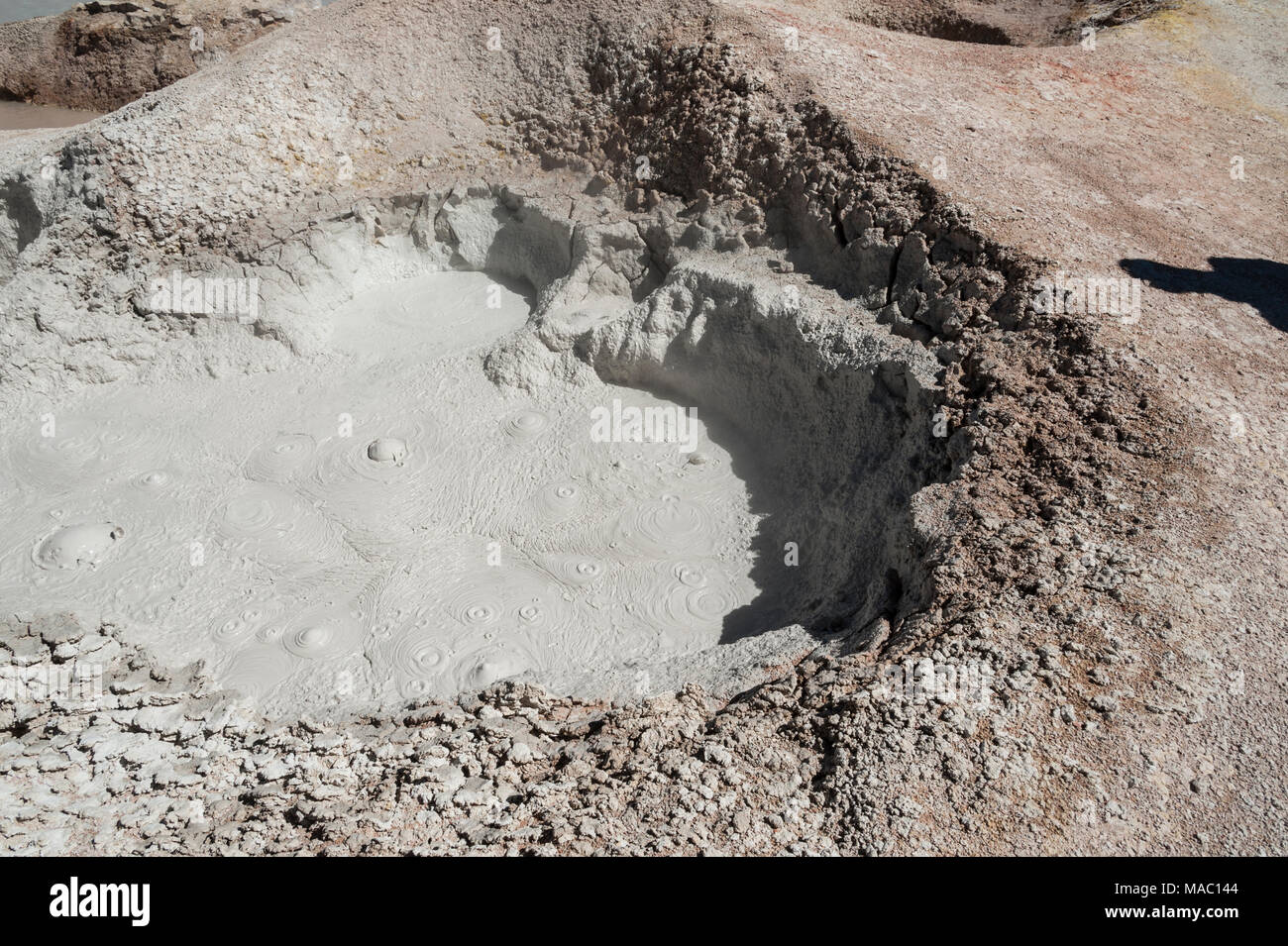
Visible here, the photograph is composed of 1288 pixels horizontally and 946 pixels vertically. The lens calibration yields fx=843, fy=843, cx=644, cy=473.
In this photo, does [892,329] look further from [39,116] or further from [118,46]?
[39,116]

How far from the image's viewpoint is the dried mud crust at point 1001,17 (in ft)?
39.2

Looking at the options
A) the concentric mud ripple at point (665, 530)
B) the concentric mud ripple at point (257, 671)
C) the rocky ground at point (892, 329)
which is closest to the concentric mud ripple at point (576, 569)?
the concentric mud ripple at point (665, 530)

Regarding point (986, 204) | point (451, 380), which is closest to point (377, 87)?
point (451, 380)

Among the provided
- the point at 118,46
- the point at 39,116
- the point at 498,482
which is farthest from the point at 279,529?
the point at 39,116

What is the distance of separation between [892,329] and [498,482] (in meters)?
3.96

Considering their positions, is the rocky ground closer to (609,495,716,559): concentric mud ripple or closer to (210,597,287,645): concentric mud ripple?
(210,597,287,645): concentric mud ripple

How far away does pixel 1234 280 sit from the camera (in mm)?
7070

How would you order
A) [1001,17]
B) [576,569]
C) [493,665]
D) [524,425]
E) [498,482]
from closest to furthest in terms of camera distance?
1. [493,665]
2. [576,569]
3. [498,482]
4. [524,425]
5. [1001,17]

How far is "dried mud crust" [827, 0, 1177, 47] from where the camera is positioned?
1194 centimetres

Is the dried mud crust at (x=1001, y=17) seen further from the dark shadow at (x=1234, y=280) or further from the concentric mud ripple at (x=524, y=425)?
the concentric mud ripple at (x=524, y=425)

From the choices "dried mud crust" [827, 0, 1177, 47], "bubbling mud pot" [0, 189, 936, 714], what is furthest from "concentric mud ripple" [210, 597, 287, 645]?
"dried mud crust" [827, 0, 1177, 47]

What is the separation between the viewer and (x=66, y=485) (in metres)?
8.37

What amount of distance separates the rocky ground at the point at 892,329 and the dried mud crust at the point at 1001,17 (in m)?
0.99

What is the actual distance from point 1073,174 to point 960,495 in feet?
14.6
